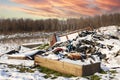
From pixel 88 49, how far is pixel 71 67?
13.0 ft

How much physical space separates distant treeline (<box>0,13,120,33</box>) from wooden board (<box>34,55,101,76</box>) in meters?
55.8

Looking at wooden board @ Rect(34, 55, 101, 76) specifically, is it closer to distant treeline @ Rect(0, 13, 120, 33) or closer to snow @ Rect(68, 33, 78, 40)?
snow @ Rect(68, 33, 78, 40)

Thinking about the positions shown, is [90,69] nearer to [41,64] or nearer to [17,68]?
[41,64]

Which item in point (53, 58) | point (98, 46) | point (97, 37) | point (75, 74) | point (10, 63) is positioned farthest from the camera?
point (97, 37)

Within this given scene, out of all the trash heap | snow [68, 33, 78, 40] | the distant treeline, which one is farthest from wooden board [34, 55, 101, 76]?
the distant treeline

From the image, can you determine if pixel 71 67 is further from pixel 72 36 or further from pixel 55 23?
pixel 55 23

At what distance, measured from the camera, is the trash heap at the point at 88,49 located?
14.7 metres

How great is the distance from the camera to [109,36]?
18.9m

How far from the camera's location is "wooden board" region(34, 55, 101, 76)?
493 inches

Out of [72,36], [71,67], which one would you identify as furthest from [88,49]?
[72,36]

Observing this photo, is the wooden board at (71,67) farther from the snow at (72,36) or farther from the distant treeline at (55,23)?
the distant treeline at (55,23)

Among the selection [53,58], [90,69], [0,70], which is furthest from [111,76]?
[0,70]

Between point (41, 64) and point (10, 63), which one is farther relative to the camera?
point (10, 63)

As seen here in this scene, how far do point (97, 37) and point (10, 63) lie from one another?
6553 millimetres
